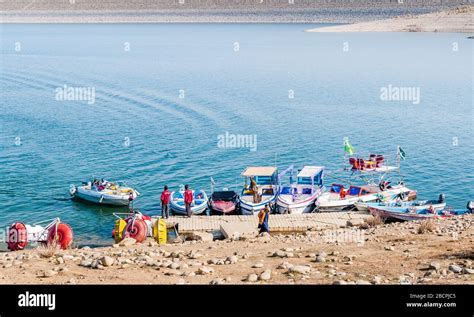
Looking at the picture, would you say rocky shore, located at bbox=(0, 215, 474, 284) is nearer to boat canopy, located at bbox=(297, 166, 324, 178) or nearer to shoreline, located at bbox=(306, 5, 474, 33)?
boat canopy, located at bbox=(297, 166, 324, 178)

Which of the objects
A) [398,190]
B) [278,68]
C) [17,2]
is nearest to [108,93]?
[278,68]

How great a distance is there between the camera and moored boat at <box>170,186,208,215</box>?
2489 centimetres

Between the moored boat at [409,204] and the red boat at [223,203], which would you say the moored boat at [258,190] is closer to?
the red boat at [223,203]

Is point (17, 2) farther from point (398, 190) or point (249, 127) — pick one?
point (398, 190)

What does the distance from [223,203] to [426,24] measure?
107623 mm

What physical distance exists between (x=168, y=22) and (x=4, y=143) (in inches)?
5141

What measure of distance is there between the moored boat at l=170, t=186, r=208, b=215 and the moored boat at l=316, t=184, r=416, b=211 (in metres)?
4.19

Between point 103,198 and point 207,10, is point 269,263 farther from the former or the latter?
point 207,10

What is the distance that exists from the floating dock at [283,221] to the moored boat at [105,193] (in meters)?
3.23

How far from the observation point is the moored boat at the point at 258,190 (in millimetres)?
25109

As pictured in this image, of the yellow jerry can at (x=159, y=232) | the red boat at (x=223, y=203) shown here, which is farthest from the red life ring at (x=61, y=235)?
the red boat at (x=223, y=203)

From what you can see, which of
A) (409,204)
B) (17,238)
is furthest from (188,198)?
(409,204)

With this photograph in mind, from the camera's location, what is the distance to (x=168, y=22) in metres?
163

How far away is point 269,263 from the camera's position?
1323cm
